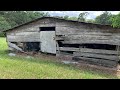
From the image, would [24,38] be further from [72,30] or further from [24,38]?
[72,30]

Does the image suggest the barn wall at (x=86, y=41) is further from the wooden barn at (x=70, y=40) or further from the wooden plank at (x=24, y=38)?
the wooden plank at (x=24, y=38)

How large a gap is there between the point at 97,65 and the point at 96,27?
9.63 ft

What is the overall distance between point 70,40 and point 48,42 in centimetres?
259

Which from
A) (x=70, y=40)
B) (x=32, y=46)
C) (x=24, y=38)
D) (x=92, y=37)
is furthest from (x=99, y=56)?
(x=24, y=38)

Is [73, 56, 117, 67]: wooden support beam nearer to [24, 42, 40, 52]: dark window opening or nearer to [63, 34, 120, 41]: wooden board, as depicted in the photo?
[63, 34, 120, 41]: wooden board

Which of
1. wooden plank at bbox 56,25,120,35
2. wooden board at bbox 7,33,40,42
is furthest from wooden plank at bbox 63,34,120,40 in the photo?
wooden board at bbox 7,33,40,42

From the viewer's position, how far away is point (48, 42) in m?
21.6
